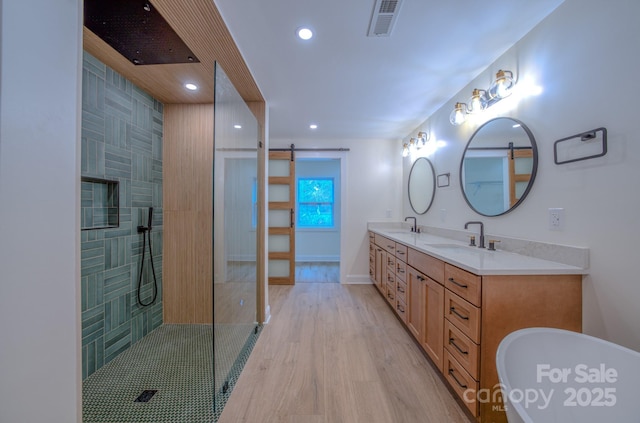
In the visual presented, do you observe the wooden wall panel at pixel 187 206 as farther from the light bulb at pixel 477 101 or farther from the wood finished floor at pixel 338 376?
the light bulb at pixel 477 101

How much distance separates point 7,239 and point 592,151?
2.18 m

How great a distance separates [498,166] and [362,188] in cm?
219

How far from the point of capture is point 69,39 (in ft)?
2.02

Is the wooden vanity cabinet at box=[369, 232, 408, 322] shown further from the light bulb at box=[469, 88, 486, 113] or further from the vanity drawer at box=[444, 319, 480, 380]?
the light bulb at box=[469, 88, 486, 113]

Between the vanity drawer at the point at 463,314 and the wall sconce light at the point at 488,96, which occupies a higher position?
the wall sconce light at the point at 488,96

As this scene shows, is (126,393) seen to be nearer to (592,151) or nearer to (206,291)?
(206,291)

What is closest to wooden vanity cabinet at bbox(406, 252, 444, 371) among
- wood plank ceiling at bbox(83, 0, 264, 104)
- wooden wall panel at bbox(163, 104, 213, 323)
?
wooden wall panel at bbox(163, 104, 213, 323)

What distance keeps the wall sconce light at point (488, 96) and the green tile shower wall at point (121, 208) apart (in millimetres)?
2871

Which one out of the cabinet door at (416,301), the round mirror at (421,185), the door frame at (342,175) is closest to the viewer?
the cabinet door at (416,301)

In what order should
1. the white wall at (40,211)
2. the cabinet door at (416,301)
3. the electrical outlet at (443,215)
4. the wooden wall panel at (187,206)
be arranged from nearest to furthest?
the white wall at (40,211), the cabinet door at (416,301), the wooden wall panel at (187,206), the electrical outlet at (443,215)

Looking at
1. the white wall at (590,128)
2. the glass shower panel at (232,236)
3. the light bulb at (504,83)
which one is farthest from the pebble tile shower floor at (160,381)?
the light bulb at (504,83)

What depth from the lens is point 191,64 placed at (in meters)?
1.80

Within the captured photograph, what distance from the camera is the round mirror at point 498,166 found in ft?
5.37

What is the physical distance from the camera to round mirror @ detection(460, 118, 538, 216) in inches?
64.4
